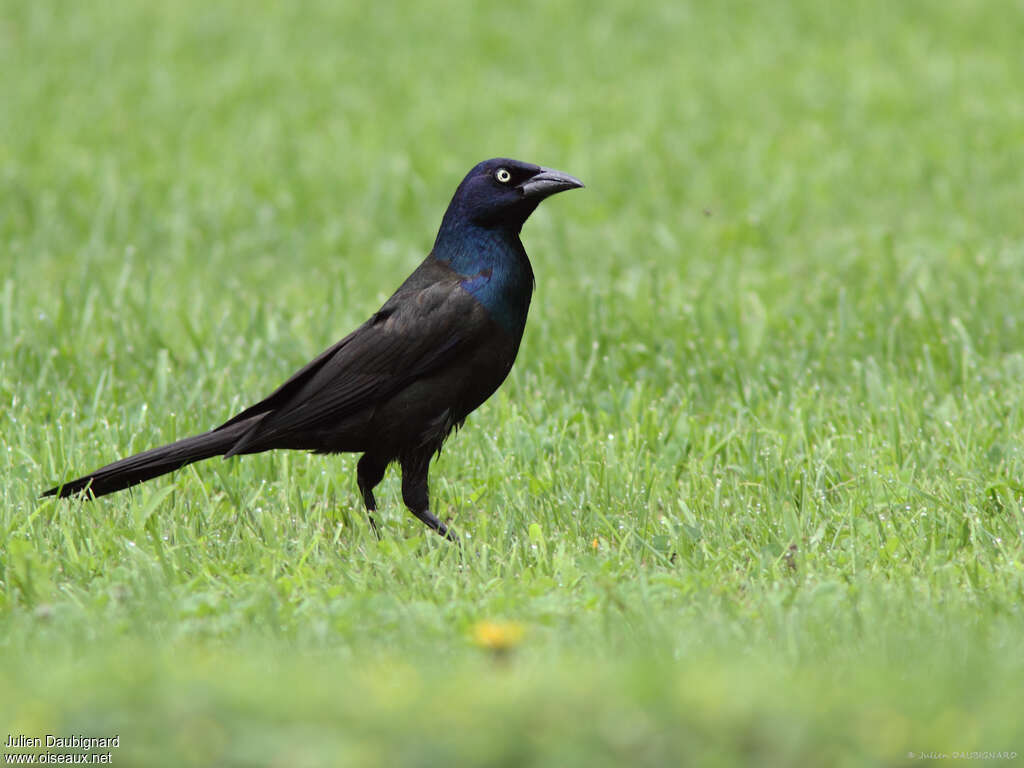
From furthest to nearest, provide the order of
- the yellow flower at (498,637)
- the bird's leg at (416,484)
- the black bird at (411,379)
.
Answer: the bird's leg at (416,484), the black bird at (411,379), the yellow flower at (498,637)

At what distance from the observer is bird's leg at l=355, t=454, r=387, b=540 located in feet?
16.1

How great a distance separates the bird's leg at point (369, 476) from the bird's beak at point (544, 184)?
44.7 inches

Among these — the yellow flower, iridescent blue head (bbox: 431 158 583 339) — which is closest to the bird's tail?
iridescent blue head (bbox: 431 158 583 339)

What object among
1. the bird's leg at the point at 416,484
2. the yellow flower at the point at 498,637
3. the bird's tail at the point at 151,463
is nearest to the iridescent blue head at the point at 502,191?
the bird's leg at the point at 416,484

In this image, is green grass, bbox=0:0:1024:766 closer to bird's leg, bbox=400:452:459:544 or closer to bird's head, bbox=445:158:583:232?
bird's leg, bbox=400:452:459:544

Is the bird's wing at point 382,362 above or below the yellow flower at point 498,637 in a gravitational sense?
above

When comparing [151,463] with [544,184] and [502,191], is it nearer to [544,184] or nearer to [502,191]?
[502,191]

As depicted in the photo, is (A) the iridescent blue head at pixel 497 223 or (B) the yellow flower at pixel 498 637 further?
(A) the iridescent blue head at pixel 497 223

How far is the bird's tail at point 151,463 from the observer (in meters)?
4.57

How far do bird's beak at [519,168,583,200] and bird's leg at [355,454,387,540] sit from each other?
44.7 inches

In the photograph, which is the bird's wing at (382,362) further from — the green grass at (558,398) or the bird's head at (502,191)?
the green grass at (558,398)

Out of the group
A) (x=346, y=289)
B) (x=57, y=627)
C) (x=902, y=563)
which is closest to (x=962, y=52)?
(x=346, y=289)

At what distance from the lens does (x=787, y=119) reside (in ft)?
37.3

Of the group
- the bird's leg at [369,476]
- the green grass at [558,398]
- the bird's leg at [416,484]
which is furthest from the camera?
the bird's leg at [369,476]
